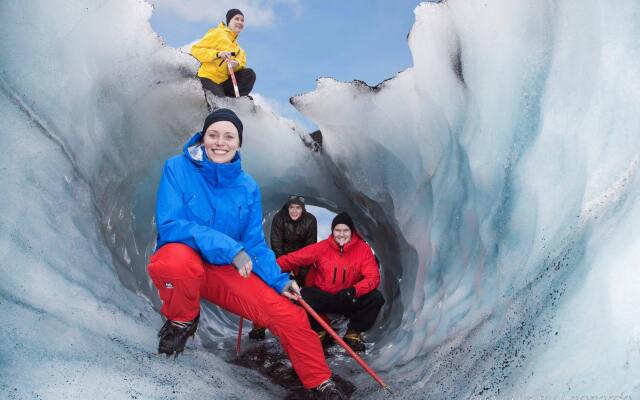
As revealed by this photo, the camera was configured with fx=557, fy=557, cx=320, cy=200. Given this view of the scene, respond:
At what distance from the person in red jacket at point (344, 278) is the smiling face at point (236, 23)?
185cm

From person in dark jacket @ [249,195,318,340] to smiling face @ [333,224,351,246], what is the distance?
1.54ft

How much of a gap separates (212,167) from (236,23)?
8.31 feet

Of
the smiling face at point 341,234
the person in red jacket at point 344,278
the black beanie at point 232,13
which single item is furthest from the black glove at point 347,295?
the black beanie at point 232,13

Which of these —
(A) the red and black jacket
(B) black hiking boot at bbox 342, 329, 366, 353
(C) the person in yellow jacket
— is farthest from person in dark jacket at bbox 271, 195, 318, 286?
(C) the person in yellow jacket

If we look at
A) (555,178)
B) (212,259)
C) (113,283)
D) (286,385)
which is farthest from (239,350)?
(555,178)

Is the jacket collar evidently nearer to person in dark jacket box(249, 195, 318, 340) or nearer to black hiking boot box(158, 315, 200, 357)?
black hiking boot box(158, 315, 200, 357)

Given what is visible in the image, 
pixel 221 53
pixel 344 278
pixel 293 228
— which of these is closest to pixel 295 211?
pixel 293 228

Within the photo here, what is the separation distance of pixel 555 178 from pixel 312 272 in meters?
2.40

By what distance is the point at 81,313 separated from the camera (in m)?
2.17

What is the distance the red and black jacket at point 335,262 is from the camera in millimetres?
3717

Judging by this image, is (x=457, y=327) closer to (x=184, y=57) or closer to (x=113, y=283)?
(x=113, y=283)

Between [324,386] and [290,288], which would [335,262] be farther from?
[324,386]

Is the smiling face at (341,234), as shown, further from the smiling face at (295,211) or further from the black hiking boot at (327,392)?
the black hiking boot at (327,392)

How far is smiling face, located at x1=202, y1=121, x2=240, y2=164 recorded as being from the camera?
236 centimetres
